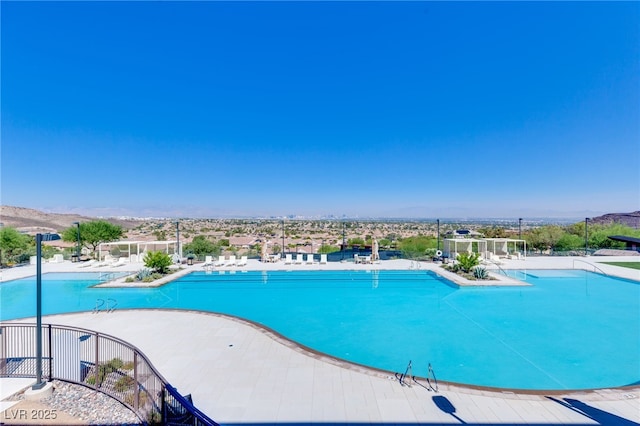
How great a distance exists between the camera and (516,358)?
648cm

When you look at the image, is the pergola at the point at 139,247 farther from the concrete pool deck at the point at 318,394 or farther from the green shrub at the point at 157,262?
the concrete pool deck at the point at 318,394

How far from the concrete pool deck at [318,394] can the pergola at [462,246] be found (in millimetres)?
12823

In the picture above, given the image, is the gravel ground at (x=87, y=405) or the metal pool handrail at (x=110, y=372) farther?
the gravel ground at (x=87, y=405)

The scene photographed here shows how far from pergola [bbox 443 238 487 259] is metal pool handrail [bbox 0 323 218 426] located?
16316 millimetres

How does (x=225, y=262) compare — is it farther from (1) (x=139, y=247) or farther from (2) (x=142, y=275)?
(1) (x=139, y=247)

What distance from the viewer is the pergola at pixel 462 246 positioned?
675 inches

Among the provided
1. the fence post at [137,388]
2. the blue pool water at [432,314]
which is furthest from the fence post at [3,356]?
the blue pool water at [432,314]

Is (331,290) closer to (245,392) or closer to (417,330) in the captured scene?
(417,330)

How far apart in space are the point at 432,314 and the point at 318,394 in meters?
6.08

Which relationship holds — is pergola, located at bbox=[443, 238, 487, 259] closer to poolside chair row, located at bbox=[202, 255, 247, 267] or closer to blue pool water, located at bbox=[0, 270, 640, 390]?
blue pool water, located at bbox=[0, 270, 640, 390]

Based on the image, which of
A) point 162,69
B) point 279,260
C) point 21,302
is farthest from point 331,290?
point 162,69

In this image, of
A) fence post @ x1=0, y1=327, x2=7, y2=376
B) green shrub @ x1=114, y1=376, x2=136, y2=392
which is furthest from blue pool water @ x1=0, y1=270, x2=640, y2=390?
fence post @ x1=0, y1=327, x2=7, y2=376

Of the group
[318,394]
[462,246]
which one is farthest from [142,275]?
[462,246]

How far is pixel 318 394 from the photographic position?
172 inches
